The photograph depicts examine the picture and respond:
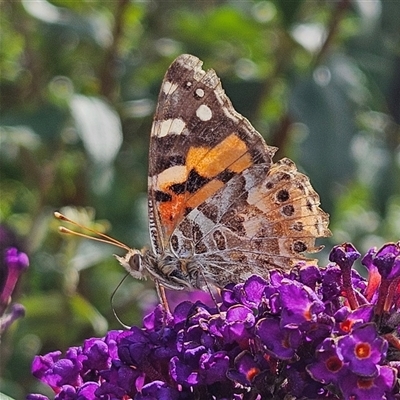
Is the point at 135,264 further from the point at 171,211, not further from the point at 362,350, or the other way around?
the point at 362,350

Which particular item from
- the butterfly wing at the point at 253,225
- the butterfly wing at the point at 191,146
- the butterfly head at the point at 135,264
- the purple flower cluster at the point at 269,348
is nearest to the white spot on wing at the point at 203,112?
the butterfly wing at the point at 191,146

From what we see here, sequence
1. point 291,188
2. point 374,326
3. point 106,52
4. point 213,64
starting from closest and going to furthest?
point 374,326, point 291,188, point 106,52, point 213,64

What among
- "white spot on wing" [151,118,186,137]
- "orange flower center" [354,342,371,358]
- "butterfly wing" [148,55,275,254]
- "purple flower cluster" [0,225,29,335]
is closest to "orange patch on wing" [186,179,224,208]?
"butterfly wing" [148,55,275,254]

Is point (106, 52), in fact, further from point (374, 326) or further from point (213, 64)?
point (374, 326)

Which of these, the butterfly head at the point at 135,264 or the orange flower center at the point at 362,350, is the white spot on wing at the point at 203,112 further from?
the orange flower center at the point at 362,350

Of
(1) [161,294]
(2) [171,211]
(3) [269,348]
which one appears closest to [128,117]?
(2) [171,211]

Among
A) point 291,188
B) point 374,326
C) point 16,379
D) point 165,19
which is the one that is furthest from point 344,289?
point 165,19

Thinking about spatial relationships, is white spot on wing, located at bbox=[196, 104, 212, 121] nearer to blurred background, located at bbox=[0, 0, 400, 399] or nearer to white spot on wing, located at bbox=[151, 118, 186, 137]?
white spot on wing, located at bbox=[151, 118, 186, 137]
